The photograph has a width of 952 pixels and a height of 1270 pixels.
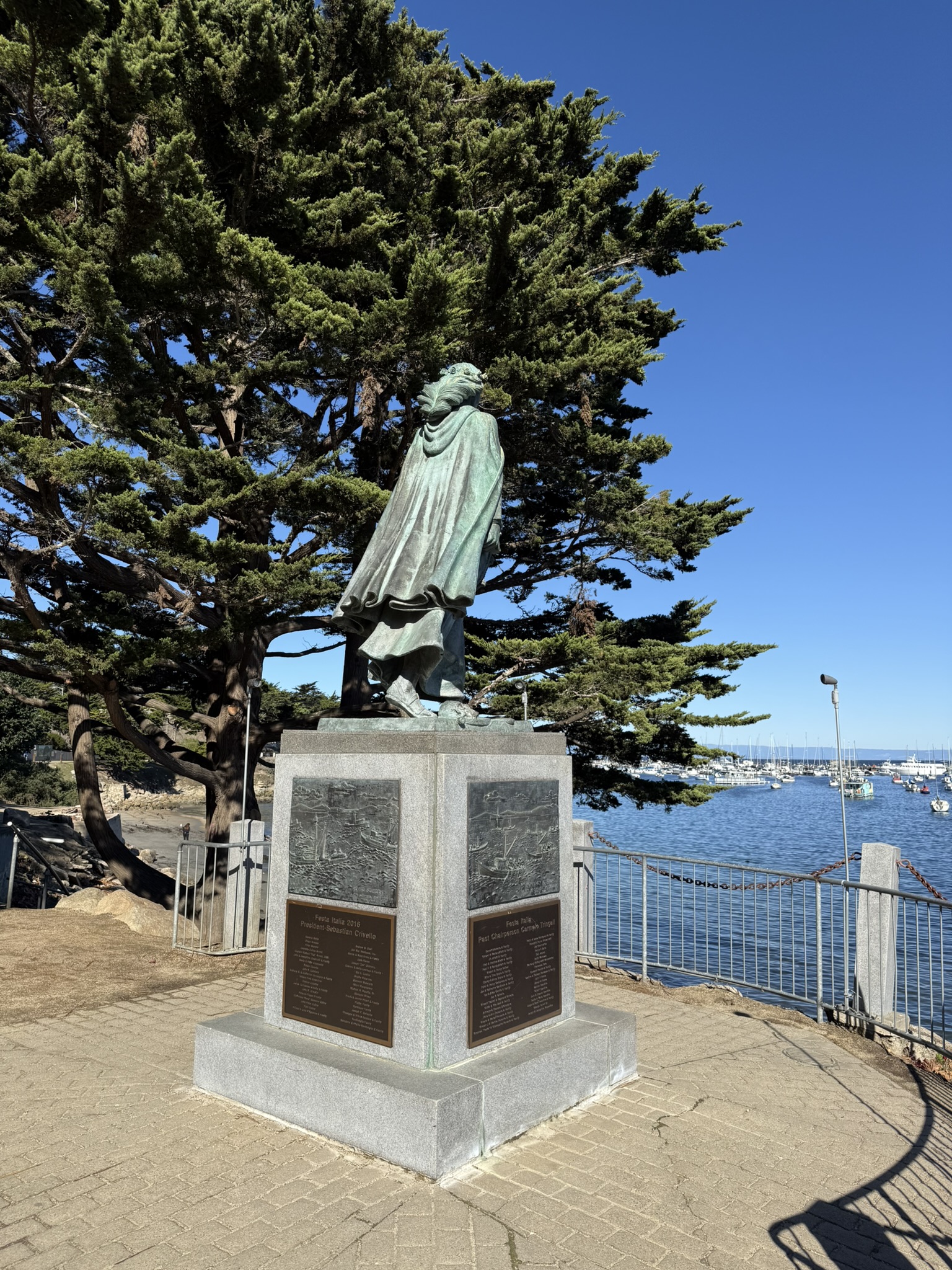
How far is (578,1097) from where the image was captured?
4773 mm

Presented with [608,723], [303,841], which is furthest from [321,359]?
[303,841]

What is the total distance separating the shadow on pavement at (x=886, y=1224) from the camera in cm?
337

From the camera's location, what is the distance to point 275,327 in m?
12.5

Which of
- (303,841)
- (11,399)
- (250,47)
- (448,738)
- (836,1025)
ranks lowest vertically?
(836,1025)

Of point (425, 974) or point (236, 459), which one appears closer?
point (425, 974)

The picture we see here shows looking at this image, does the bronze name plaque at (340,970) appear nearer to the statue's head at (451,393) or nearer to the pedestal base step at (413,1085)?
the pedestal base step at (413,1085)

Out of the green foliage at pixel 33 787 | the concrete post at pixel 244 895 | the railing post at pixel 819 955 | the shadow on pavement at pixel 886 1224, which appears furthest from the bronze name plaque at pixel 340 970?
the green foliage at pixel 33 787

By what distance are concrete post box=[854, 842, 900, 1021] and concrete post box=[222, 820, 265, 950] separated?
247 inches

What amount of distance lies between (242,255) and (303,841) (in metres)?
8.95

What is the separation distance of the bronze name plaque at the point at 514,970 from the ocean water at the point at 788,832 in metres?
6.22

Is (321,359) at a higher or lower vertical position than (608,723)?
higher

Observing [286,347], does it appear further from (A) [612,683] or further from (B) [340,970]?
(B) [340,970]

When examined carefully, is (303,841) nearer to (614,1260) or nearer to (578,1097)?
(578,1097)

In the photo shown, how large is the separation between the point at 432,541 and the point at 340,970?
2.40m
